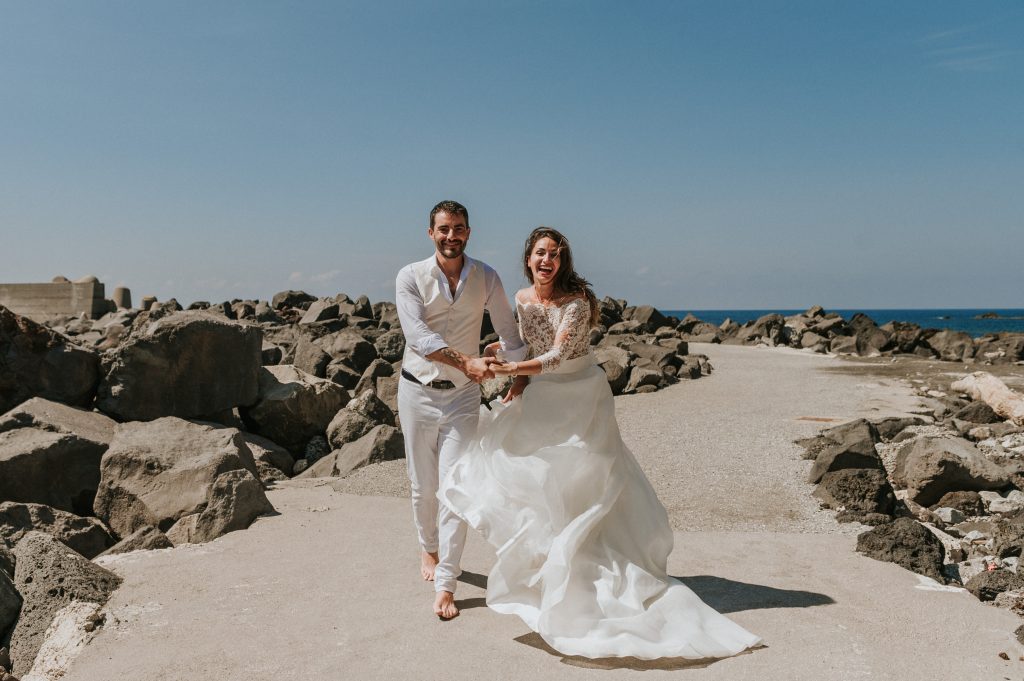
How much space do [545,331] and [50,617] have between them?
322 centimetres

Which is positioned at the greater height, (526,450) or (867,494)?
(526,450)

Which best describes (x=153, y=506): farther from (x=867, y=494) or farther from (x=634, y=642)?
(x=867, y=494)

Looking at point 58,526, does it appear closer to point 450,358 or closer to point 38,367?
point 450,358

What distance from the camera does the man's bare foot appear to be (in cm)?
518

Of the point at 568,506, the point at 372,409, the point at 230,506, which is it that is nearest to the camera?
the point at 568,506

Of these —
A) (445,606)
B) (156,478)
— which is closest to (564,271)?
(445,606)

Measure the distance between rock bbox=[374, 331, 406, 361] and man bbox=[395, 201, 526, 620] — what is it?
1154cm

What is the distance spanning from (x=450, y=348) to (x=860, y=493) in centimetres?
475

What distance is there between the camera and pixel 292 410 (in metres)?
10.6

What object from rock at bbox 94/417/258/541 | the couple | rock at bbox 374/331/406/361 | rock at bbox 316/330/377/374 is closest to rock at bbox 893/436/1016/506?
the couple

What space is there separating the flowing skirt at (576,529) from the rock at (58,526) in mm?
3242

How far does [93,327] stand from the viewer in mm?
26953

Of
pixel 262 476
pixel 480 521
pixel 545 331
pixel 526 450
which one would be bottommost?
pixel 262 476

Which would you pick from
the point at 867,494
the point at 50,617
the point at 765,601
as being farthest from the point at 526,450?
the point at 867,494
